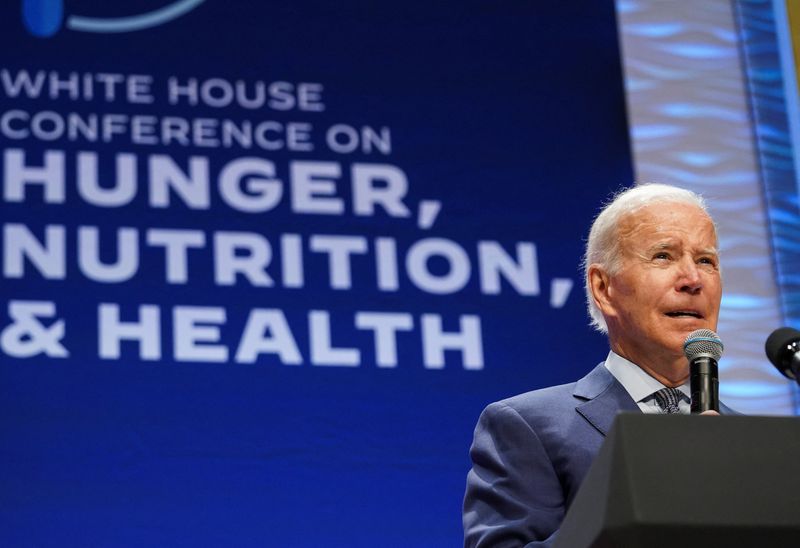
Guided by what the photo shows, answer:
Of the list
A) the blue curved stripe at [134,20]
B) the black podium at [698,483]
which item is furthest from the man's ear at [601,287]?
the blue curved stripe at [134,20]

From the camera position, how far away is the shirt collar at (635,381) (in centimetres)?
246

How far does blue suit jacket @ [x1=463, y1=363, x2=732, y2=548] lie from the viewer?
2.15 metres

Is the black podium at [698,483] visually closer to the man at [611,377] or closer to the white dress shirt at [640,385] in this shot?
the man at [611,377]

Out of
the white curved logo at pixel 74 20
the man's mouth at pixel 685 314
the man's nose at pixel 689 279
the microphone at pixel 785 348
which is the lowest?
the microphone at pixel 785 348

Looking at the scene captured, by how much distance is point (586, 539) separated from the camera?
1596 millimetres

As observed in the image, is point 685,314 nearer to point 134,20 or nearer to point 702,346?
point 702,346

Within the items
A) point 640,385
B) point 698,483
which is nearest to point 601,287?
point 640,385

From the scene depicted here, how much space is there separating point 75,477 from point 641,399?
179cm

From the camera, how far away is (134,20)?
436 cm

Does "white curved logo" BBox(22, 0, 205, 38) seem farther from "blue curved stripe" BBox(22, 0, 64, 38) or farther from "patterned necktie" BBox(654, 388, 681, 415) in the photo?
"patterned necktie" BBox(654, 388, 681, 415)

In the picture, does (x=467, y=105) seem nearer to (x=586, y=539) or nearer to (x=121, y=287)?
(x=121, y=287)

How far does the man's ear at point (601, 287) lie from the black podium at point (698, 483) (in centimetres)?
104

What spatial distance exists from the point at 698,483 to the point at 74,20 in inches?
125

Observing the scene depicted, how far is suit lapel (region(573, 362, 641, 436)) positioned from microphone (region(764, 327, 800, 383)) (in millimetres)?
344
